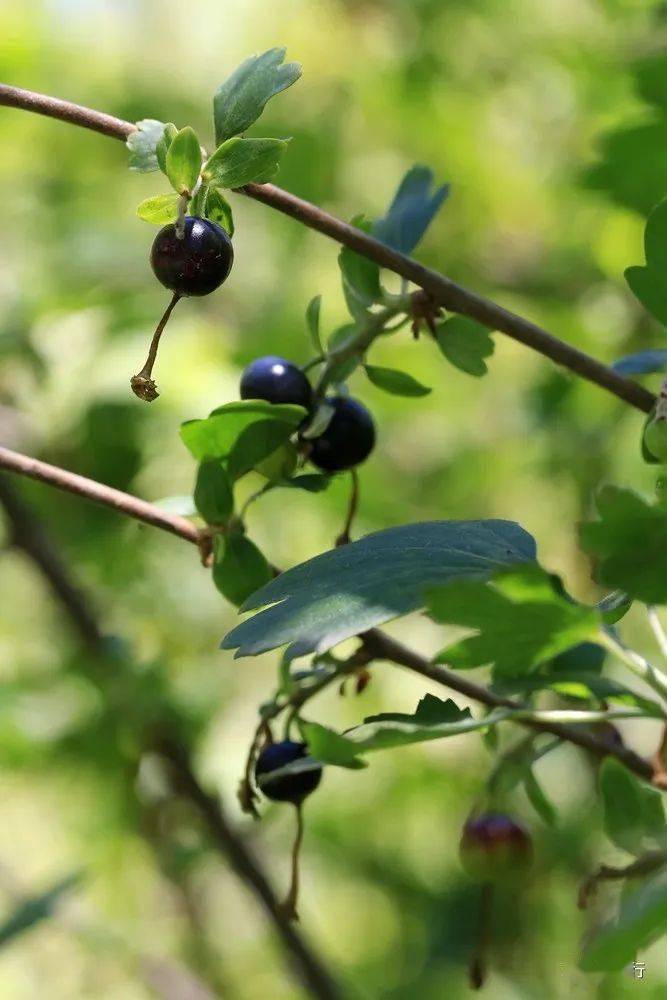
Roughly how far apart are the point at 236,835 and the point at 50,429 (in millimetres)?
528

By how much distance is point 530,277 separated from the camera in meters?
A: 2.07

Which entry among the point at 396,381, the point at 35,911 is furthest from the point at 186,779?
the point at 396,381

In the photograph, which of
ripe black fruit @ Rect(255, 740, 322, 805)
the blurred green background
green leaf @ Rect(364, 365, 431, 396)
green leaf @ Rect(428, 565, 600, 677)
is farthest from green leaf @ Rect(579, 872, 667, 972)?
the blurred green background

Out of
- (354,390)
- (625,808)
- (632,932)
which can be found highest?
(632,932)

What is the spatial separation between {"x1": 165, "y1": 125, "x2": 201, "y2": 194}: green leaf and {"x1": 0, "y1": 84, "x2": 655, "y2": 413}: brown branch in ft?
0.10

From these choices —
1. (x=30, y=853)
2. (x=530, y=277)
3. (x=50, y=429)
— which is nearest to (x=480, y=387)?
(x=530, y=277)

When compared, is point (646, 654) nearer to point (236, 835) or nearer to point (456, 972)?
point (456, 972)

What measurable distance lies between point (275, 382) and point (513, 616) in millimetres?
293

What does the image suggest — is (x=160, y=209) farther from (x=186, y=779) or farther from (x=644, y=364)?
(x=186, y=779)

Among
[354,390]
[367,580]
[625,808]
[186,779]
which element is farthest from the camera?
[354,390]

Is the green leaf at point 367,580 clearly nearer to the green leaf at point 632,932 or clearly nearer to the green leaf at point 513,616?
the green leaf at point 513,616

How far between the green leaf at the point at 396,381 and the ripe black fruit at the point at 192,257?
18 centimetres

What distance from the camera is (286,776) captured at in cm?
74

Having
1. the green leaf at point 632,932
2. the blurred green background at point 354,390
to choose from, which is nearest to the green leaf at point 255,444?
the green leaf at point 632,932
